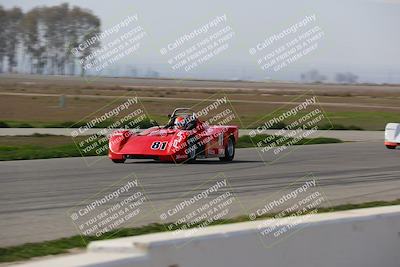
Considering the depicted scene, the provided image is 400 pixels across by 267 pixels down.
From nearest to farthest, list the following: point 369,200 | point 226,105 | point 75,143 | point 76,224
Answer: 1. point 76,224
2. point 369,200
3. point 75,143
4. point 226,105

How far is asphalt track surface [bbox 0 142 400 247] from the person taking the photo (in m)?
9.95

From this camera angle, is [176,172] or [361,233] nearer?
[361,233]

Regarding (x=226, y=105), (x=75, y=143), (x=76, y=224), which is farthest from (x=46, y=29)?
(x=76, y=224)

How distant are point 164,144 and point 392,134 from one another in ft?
29.2

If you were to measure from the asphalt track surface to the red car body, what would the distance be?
0.26 meters

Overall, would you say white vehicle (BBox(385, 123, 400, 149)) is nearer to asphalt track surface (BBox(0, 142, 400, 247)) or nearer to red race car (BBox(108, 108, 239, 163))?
asphalt track surface (BBox(0, 142, 400, 247))

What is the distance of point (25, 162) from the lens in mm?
17516

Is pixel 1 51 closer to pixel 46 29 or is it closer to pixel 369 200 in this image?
pixel 46 29

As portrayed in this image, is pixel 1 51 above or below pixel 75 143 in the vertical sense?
above

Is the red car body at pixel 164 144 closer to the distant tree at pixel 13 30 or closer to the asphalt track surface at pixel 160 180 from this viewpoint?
the asphalt track surface at pixel 160 180

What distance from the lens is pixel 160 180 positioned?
1432 centimetres

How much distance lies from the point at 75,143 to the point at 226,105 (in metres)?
31.4

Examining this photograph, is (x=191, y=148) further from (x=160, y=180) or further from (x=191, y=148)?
(x=160, y=180)

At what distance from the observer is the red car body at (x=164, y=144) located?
17.1 meters
